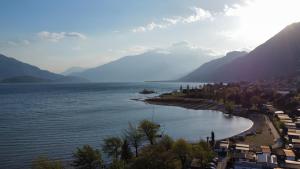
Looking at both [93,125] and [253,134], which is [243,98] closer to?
[253,134]

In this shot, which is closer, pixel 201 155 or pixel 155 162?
pixel 155 162

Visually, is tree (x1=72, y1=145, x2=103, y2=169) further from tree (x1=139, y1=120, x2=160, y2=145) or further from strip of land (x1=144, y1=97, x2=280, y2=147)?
strip of land (x1=144, y1=97, x2=280, y2=147)

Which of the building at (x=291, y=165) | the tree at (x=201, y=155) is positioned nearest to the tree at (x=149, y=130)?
the tree at (x=201, y=155)

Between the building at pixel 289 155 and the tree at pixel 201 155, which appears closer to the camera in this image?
the tree at pixel 201 155

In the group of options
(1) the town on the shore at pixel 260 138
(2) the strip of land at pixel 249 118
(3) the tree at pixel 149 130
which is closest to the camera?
(1) the town on the shore at pixel 260 138

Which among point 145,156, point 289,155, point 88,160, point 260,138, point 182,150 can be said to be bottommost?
point 260,138

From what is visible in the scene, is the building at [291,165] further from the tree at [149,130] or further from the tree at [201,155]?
the tree at [149,130]

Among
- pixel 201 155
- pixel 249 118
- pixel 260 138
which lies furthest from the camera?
Result: pixel 249 118

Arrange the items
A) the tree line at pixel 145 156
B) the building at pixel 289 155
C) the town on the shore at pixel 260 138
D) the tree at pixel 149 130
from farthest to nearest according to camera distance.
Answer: the tree at pixel 149 130, the building at pixel 289 155, the town on the shore at pixel 260 138, the tree line at pixel 145 156

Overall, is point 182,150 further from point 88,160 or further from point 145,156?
point 88,160

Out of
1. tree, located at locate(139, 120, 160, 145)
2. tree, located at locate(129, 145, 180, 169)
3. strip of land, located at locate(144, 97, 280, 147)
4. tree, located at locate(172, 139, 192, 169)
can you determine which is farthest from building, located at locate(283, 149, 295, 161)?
tree, located at locate(139, 120, 160, 145)

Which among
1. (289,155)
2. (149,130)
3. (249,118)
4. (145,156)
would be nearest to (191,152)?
(145,156)

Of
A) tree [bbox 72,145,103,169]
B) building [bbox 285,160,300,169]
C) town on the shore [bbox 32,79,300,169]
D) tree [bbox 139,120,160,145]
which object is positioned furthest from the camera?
tree [bbox 139,120,160,145]

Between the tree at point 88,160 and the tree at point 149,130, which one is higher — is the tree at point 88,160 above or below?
below
